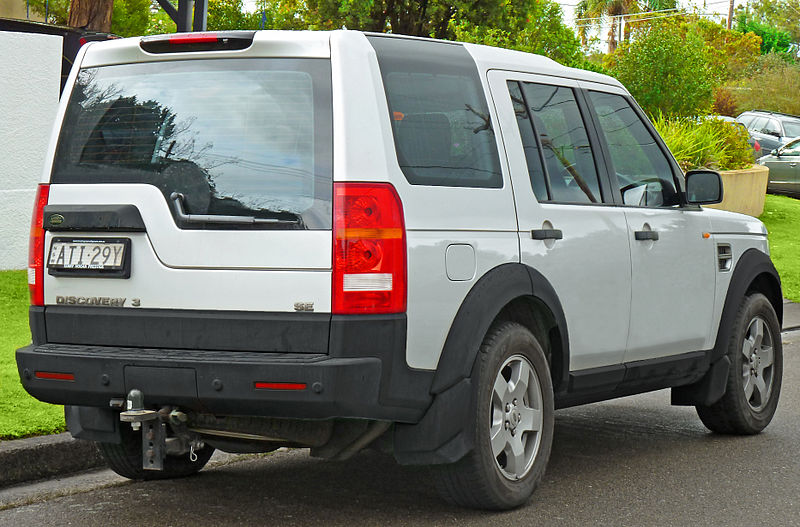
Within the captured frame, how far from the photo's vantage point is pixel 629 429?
25.1ft

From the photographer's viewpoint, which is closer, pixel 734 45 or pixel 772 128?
pixel 772 128

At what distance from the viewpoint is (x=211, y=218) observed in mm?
4793

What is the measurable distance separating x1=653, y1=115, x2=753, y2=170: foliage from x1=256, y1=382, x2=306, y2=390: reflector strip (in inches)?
582

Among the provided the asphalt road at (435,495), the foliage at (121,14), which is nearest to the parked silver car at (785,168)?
the foliage at (121,14)

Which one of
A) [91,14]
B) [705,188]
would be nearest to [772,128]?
[91,14]

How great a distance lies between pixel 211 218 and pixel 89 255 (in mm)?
596

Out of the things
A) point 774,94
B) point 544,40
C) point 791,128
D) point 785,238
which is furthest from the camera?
point 774,94

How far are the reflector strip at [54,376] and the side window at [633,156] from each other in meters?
2.92

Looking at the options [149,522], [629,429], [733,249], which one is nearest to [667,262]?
[733,249]

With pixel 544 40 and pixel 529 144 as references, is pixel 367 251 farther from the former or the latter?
pixel 544 40

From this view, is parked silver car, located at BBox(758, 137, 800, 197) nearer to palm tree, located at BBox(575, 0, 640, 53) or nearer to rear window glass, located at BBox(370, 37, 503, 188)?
rear window glass, located at BBox(370, 37, 503, 188)

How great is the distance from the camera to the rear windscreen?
4.73 meters

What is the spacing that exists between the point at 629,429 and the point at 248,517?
304cm

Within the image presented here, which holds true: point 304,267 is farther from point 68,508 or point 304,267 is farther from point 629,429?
point 629,429
